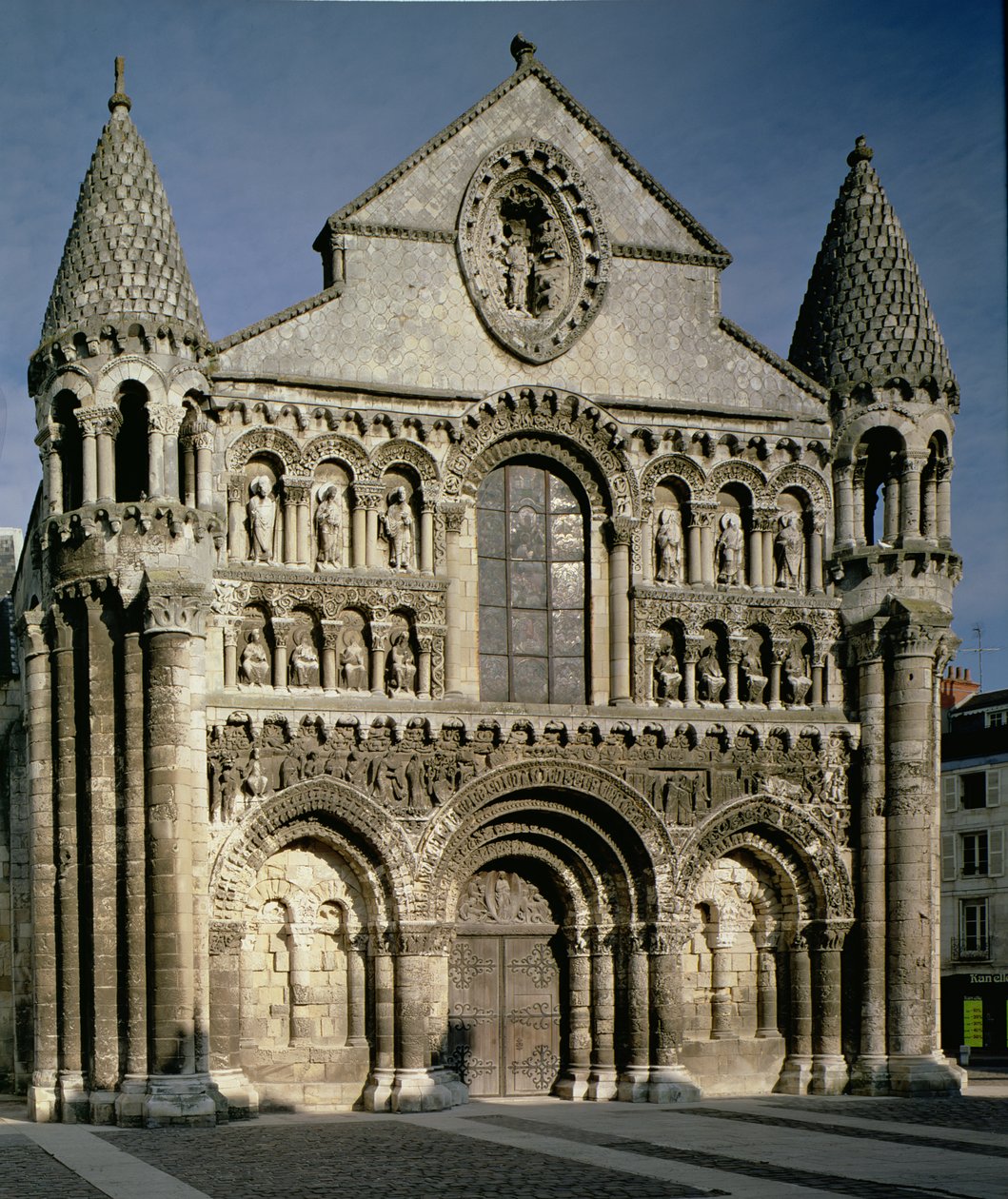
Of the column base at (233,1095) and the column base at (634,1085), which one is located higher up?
the column base at (233,1095)

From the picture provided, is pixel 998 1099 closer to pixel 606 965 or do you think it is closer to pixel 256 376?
pixel 606 965

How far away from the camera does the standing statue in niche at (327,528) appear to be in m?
25.5

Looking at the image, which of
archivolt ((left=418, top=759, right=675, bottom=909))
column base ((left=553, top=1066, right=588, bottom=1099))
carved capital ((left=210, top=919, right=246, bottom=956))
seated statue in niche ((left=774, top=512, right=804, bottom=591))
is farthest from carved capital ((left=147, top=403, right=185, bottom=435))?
column base ((left=553, top=1066, right=588, bottom=1099))

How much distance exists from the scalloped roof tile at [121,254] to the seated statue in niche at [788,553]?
8974mm

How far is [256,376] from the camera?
2531 cm

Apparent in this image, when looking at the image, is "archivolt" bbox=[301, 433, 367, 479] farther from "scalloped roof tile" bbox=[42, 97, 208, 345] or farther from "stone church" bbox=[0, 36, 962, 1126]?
"scalloped roof tile" bbox=[42, 97, 208, 345]

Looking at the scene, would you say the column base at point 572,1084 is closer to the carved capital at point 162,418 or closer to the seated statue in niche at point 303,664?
the seated statue in niche at point 303,664

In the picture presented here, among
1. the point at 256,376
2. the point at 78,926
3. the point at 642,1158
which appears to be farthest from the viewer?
the point at 256,376

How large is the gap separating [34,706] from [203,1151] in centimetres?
704

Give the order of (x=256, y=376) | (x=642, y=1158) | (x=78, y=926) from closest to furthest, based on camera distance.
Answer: (x=642, y=1158), (x=78, y=926), (x=256, y=376)

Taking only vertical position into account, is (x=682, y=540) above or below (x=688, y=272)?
below

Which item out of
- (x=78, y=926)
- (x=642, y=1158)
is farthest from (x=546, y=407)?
(x=642, y=1158)

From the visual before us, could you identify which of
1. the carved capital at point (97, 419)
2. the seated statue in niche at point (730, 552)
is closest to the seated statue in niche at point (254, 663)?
the carved capital at point (97, 419)

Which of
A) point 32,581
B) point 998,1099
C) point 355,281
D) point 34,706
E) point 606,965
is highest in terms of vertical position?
point 355,281
